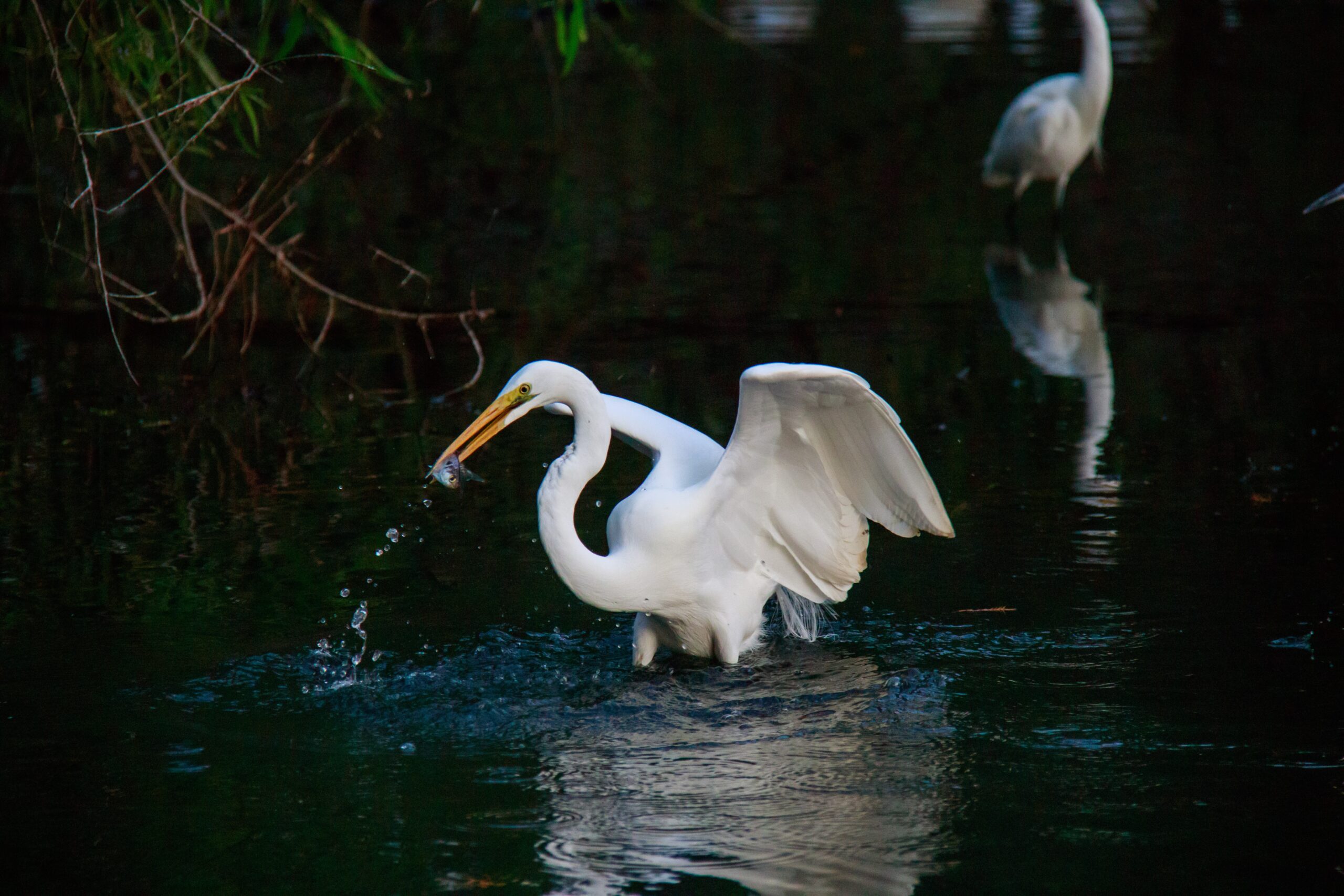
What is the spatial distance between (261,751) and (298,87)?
43.7ft

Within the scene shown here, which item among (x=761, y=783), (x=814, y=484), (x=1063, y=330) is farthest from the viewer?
(x=1063, y=330)

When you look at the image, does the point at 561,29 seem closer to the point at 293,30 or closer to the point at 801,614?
the point at 293,30

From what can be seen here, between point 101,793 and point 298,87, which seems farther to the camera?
point 298,87

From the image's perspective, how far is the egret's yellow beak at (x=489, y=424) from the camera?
14.5ft

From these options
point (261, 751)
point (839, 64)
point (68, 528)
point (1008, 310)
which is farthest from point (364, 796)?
point (839, 64)

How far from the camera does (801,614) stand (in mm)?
5074

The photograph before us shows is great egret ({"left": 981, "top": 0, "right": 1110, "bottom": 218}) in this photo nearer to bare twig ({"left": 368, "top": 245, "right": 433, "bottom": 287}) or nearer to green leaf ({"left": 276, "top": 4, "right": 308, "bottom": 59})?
bare twig ({"left": 368, "top": 245, "right": 433, "bottom": 287})

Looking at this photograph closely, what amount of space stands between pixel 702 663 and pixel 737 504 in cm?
54

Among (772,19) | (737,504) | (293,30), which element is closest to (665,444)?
(737,504)

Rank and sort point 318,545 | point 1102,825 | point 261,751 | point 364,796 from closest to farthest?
point 1102,825 → point 364,796 → point 261,751 → point 318,545

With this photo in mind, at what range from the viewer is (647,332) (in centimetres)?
856

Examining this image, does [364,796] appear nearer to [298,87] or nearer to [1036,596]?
[1036,596]

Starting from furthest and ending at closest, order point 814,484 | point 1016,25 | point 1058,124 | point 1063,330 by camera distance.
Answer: point 1016,25 → point 1058,124 → point 1063,330 → point 814,484

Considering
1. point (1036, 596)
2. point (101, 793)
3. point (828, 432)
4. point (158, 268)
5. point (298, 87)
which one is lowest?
point (101, 793)
